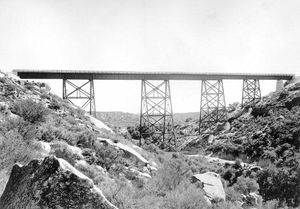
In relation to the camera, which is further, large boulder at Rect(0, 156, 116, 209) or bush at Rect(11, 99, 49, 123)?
bush at Rect(11, 99, 49, 123)

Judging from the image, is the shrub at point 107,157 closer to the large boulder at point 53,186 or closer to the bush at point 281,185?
the large boulder at point 53,186

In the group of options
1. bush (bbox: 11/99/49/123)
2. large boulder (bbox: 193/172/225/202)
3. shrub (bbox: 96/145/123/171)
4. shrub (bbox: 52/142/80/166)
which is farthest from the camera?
bush (bbox: 11/99/49/123)

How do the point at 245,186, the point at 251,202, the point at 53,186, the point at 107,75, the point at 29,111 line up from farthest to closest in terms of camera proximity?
the point at 107,75
the point at 245,186
the point at 251,202
the point at 29,111
the point at 53,186

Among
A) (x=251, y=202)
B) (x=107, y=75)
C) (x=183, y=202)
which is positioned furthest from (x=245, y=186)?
(x=107, y=75)

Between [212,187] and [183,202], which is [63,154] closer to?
Result: [183,202]

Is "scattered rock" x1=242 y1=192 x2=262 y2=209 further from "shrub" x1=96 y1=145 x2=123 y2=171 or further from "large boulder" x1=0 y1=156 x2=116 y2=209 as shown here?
"large boulder" x1=0 y1=156 x2=116 y2=209

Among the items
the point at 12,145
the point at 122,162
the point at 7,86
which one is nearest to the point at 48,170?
the point at 12,145

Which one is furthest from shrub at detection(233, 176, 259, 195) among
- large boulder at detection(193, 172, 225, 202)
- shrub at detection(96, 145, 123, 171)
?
shrub at detection(96, 145, 123, 171)
